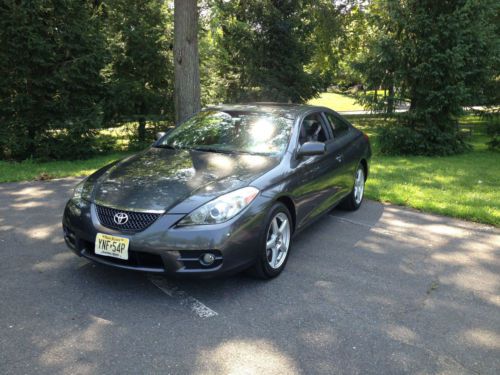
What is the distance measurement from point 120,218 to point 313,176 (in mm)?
2117

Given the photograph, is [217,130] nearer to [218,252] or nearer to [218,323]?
[218,252]

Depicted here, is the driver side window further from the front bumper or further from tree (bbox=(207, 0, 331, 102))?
tree (bbox=(207, 0, 331, 102))

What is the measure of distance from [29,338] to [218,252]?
1.41m

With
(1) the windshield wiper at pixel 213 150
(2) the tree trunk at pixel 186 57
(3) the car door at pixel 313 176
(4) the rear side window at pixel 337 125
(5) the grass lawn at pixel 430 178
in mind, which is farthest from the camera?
A: (2) the tree trunk at pixel 186 57

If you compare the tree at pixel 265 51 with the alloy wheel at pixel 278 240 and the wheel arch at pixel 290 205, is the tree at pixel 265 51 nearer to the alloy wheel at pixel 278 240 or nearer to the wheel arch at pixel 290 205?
the wheel arch at pixel 290 205

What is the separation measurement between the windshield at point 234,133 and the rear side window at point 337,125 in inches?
42.6

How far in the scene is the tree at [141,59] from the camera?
12.3 meters

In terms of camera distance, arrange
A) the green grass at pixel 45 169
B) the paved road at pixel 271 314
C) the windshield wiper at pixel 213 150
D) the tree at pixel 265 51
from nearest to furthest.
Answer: the paved road at pixel 271 314, the windshield wiper at pixel 213 150, the green grass at pixel 45 169, the tree at pixel 265 51

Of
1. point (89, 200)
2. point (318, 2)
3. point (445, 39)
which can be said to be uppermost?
point (318, 2)

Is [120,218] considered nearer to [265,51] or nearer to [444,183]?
[444,183]

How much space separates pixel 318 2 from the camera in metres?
18.5

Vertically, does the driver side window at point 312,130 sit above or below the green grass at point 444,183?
above

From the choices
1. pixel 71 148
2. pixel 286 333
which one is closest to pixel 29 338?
pixel 286 333

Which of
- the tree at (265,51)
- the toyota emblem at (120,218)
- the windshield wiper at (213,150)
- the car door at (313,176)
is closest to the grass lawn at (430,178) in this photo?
the car door at (313,176)
